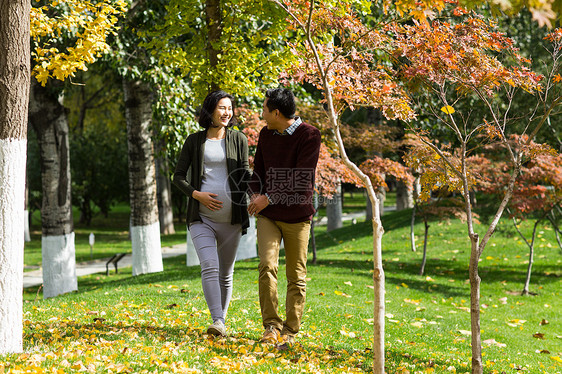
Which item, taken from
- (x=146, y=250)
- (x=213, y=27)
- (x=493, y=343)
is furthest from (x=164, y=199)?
(x=493, y=343)

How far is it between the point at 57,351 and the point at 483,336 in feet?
16.5

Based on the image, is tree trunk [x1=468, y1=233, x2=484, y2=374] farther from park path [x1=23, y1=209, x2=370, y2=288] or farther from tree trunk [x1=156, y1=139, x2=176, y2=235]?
tree trunk [x1=156, y1=139, x2=176, y2=235]

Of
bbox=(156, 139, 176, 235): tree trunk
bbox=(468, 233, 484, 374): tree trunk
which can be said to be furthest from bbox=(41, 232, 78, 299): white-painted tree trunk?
bbox=(156, 139, 176, 235): tree trunk

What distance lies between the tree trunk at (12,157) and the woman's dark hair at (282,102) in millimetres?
1761

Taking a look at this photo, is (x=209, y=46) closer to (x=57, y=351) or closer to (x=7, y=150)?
(x=7, y=150)

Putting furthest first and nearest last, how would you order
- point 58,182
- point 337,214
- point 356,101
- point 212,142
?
point 337,214 → point 58,182 → point 356,101 → point 212,142

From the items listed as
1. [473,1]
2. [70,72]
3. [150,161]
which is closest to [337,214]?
[150,161]

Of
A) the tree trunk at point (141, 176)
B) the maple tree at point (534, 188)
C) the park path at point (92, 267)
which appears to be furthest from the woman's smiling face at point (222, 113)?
the park path at point (92, 267)

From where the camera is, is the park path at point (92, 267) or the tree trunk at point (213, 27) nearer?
the tree trunk at point (213, 27)

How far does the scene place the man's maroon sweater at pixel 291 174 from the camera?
168 inches

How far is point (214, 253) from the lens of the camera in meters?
4.48

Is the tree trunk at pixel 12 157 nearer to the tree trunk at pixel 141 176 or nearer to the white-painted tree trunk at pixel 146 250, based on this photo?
the tree trunk at pixel 141 176

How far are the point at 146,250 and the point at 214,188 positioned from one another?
767cm

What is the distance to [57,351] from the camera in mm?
3924
